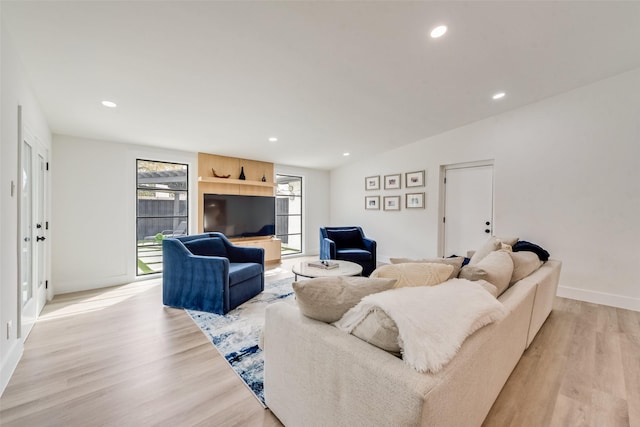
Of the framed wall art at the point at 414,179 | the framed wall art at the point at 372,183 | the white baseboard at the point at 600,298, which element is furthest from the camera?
the framed wall art at the point at 372,183

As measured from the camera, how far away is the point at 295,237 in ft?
21.8

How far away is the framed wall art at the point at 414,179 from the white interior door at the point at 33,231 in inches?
208

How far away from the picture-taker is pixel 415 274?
151 cm

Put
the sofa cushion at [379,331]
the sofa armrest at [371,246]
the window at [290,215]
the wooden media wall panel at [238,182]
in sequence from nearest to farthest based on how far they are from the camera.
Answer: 1. the sofa cushion at [379,331]
2. the sofa armrest at [371,246]
3. the wooden media wall panel at [238,182]
4. the window at [290,215]

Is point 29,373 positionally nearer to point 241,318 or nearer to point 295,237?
point 241,318

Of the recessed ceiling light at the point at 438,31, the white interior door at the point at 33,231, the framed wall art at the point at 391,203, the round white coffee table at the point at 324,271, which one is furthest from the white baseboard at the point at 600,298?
the white interior door at the point at 33,231

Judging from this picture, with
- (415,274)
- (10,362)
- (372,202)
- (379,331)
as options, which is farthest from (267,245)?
(379,331)

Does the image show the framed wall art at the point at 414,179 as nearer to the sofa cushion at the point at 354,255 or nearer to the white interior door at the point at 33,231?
the sofa cushion at the point at 354,255

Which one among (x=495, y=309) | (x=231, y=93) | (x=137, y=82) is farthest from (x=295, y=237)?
(x=495, y=309)

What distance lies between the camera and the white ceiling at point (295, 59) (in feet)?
6.22

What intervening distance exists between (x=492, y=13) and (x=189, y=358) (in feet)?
11.8

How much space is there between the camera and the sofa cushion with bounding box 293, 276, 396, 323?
1.24m

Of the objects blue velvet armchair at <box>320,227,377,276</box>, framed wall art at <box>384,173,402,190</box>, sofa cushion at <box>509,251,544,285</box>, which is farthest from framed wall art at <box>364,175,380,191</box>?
sofa cushion at <box>509,251,544,285</box>

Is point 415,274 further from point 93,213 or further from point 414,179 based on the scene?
point 93,213
